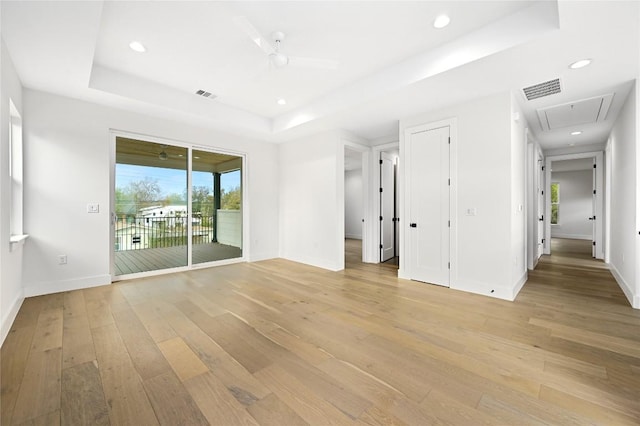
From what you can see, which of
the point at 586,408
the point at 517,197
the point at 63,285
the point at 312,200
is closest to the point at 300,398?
the point at 586,408

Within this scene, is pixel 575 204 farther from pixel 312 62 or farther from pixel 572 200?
pixel 312 62

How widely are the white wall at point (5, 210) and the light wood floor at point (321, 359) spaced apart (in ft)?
0.58

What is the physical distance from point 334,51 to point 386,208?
3683mm

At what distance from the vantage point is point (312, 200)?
5.52 m

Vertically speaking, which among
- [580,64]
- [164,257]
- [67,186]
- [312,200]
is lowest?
[164,257]

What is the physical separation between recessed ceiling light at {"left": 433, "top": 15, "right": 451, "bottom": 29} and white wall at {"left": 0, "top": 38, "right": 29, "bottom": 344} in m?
4.02

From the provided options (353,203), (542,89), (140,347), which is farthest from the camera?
(353,203)

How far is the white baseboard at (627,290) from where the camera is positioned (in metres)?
Answer: 3.07

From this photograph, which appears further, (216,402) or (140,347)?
(140,347)

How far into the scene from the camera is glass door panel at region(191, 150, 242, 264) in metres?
5.10

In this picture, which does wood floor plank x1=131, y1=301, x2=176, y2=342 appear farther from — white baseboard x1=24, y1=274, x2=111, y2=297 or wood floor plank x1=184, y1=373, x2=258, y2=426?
white baseboard x1=24, y1=274, x2=111, y2=297

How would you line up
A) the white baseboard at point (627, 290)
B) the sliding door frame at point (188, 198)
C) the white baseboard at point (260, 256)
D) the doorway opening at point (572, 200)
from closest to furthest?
the white baseboard at point (627, 290) < the sliding door frame at point (188, 198) < the white baseboard at point (260, 256) < the doorway opening at point (572, 200)

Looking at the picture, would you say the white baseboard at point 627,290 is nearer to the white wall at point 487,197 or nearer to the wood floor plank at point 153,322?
the white wall at point 487,197

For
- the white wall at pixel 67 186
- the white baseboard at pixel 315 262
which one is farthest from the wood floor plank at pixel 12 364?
the white baseboard at pixel 315 262
